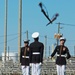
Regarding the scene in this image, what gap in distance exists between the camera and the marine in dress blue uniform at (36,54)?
15141 millimetres

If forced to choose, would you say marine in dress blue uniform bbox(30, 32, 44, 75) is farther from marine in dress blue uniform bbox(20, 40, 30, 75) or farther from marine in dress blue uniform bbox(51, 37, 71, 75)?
marine in dress blue uniform bbox(20, 40, 30, 75)

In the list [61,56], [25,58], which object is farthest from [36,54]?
[25,58]

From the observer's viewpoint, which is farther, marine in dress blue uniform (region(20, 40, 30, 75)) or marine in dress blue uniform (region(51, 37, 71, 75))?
marine in dress blue uniform (region(20, 40, 30, 75))

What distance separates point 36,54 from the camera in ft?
50.2

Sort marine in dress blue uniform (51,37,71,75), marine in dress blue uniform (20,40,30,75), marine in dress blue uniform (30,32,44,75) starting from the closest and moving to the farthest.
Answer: marine in dress blue uniform (30,32,44,75) < marine in dress blue uniform (51,37,71,75) < marine in dress blue uniform (20,40,30,75)

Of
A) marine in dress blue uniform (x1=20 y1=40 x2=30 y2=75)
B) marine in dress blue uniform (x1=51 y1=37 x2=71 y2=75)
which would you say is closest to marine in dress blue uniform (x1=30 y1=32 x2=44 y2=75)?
marine in dress blue uniform (x1=51 y1=37 x2=71 y2=75)

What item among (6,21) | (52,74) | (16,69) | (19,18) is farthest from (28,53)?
(6,21)

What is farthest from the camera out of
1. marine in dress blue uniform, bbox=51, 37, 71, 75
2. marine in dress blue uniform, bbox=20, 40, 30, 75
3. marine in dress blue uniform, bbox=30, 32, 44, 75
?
marine in dress blue uniform, bbox=20, 40, 30, 75

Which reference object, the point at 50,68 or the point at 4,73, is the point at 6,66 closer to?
the point at 4,73

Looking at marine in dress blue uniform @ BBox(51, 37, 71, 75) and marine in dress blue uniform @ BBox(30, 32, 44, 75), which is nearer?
marine in dress blue uniform @ BBox(30, 32, 44, 75)

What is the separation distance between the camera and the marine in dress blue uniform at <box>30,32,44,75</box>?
49.7 ft

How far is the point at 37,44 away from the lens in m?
15.1

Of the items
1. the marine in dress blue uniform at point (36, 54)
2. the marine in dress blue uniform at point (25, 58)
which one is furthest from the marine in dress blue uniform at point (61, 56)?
the marine in dress blue uniform at point (25, 58)

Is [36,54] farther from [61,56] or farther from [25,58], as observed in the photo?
[25,58]
